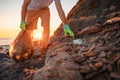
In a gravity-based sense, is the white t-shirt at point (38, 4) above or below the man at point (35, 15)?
above

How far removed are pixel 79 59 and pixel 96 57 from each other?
0.38m

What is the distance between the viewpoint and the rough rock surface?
5.32 meters

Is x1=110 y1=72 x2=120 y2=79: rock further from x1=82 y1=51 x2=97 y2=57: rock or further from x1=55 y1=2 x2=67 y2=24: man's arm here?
x1=55 y1=2 x2=67 y2=24: man's arm

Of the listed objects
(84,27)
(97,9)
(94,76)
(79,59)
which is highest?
(97,9)

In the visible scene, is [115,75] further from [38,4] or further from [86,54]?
[38,4]

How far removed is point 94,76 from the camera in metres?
5.33

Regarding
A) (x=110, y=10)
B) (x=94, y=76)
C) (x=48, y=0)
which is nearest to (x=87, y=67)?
(x=94, y=76)

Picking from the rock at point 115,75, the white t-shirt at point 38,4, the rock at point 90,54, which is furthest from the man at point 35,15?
the rock at point 115,75

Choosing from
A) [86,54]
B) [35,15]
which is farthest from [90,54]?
[35,15]

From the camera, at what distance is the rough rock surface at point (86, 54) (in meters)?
5.32

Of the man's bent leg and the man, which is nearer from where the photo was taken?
the man

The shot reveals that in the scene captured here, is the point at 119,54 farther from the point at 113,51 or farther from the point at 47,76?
the point at 47,76

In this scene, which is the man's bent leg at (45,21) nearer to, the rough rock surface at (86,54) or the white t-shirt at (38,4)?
the white t-shirt at (38,4)

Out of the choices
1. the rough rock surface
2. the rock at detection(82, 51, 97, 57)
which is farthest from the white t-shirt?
the rock at detection(82, 51, 97, 57)
